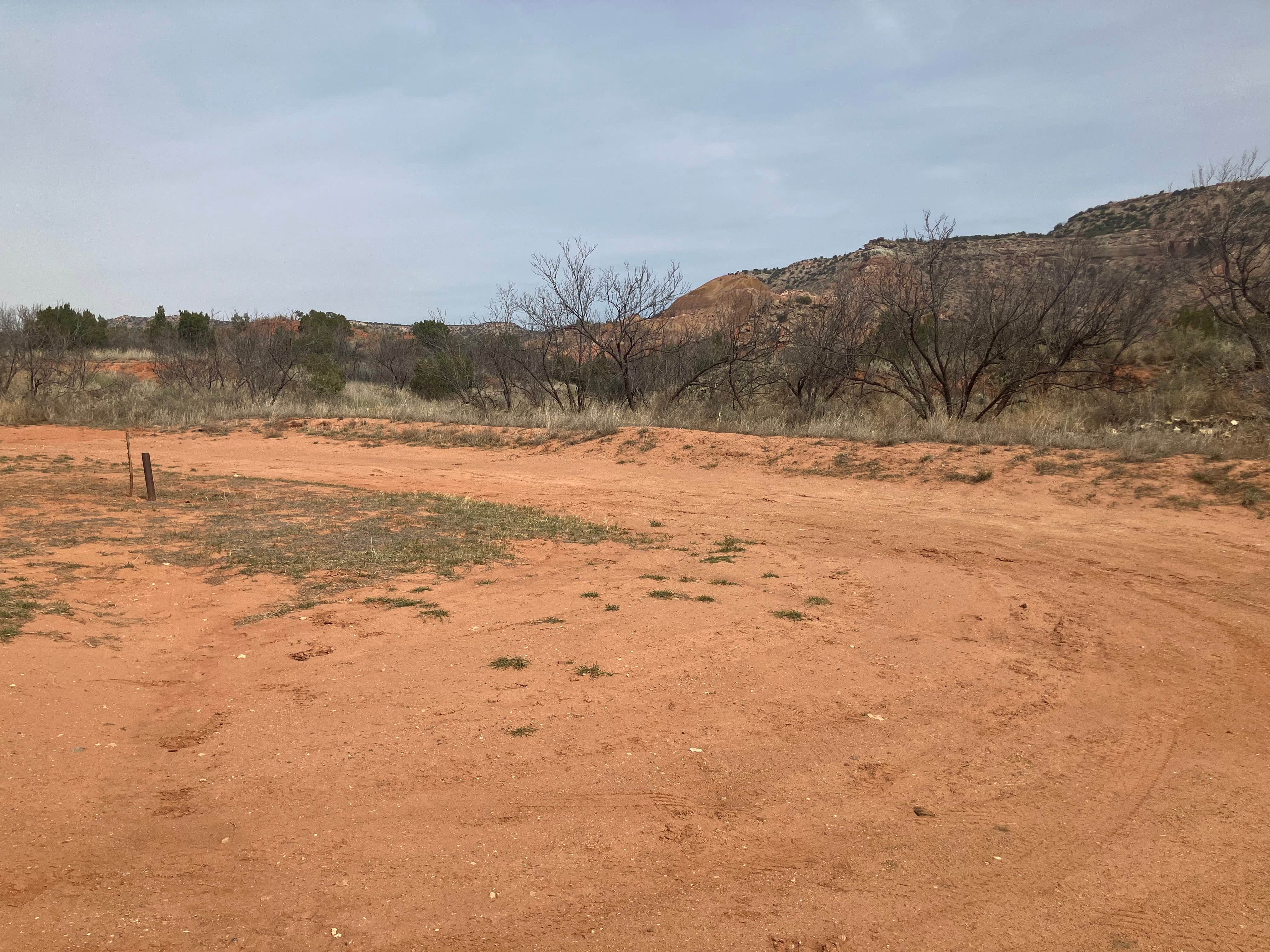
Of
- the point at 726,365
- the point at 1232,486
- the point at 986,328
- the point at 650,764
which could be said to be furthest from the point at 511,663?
the point at 726,365

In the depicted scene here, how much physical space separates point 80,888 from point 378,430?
55.9ft

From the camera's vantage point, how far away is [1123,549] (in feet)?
26.8

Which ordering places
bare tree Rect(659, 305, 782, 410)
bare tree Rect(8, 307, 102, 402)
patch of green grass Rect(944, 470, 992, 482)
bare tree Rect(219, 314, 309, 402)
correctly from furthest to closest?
bare tree Rect(219, 314, 309, 402), bare tree Rect(8, 307, 102, 402), bare tree Rect(659, 305, 782, 410), patch of green grass Rect(944, 470, 992, 482)

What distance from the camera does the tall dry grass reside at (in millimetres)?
12750

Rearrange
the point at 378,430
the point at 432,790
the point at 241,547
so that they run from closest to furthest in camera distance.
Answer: the point at 432,790
the point at 241,547
the point at 378,430

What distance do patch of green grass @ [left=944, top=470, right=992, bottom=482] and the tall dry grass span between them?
1613mm

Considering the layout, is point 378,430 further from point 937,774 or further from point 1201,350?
point 1201,350

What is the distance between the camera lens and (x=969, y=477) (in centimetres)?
1196

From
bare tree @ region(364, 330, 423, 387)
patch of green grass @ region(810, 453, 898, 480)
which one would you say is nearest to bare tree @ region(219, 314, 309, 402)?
bare tree @ region(364, 330, 423, 387)

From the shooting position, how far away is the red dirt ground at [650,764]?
8.66 feet

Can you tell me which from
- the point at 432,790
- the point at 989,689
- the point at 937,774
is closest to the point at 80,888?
the point at 432,790

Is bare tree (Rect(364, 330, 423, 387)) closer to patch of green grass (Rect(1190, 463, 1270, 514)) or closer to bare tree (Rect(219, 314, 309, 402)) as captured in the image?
bare tree (Rect(219, 314, 309, 402))

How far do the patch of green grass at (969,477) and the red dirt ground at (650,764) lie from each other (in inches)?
176

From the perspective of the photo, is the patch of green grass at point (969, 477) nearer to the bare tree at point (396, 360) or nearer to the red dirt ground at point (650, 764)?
the red dirt ground at point (650, 764)
